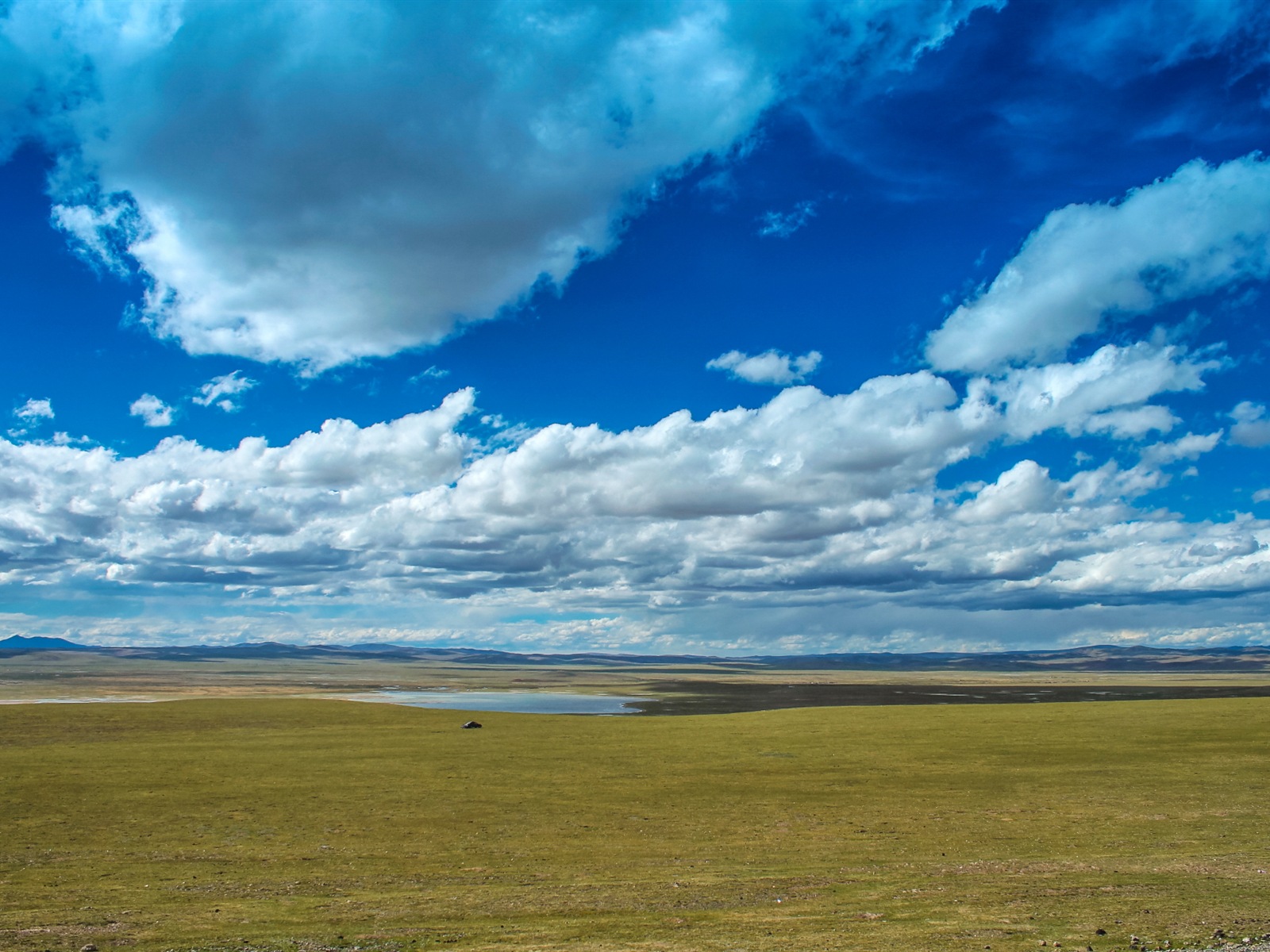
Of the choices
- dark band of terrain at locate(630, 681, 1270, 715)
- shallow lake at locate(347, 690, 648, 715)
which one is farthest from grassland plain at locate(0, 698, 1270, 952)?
dark band of terrain at locate(630, 681, 1270, 715)

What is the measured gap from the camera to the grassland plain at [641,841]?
18391 millimetres

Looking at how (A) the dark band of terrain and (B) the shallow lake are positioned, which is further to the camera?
(A) the dark band of terrain

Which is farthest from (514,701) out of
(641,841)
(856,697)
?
(641,841)

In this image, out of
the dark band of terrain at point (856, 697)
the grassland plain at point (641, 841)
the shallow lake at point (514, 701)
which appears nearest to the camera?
the grassland plain at point (641, 841)

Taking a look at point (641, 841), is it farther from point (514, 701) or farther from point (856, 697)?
point (856, 697)

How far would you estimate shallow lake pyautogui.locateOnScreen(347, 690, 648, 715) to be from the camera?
110 metres

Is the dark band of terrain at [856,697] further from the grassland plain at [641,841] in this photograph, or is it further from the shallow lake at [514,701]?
the grassland plain at [641,841]

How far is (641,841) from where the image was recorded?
94.9ft

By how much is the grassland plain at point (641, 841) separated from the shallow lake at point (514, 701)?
53090 millimetres

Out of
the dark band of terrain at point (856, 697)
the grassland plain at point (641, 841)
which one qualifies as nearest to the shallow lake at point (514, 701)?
the dark band of terrain at point (856, 697)

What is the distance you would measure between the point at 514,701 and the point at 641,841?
106644 millimetres

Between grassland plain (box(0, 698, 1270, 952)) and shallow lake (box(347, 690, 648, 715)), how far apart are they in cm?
5309

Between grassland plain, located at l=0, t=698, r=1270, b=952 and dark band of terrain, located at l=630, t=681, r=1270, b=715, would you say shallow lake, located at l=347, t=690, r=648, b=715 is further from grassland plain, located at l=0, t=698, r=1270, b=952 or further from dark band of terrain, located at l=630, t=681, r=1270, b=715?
grassland plain, located at l=0, t=698, r=1270, b=952

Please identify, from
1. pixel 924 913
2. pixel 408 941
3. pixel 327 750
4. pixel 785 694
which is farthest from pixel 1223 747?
pixel 785 694
